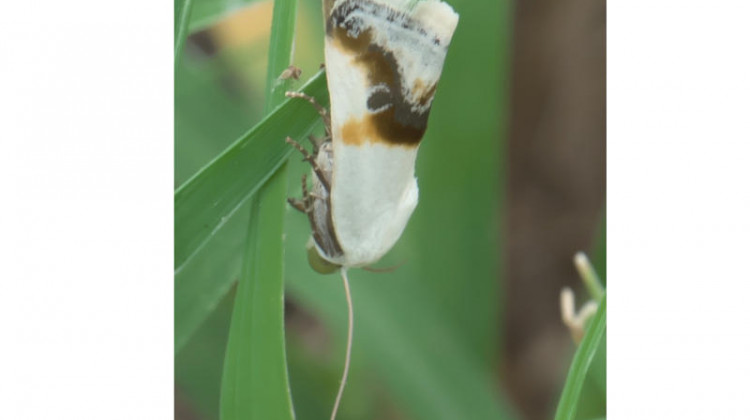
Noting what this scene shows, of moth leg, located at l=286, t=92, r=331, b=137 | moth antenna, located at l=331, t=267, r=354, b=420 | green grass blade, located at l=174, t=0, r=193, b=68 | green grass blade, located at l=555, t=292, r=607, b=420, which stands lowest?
green grass blade, located at l=555, t=292, r=607, b=420

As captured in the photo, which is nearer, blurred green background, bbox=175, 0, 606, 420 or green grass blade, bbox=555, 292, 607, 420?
green grass blade, bbox=555, 292, 607, 420

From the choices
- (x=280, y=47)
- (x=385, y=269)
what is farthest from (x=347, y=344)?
(x=280, y=47)

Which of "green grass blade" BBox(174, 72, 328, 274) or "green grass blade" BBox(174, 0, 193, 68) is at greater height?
"green grass blade" BBox(174, 0, 193, 68)

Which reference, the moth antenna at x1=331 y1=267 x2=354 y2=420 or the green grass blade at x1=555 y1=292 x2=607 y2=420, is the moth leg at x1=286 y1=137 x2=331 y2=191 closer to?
the moth antenna at x1=331 y1=267 x2=354 y2=420

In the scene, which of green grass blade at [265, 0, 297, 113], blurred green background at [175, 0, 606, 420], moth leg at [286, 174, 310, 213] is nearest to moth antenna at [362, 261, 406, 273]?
blurred green background at [175, 0, 606, 420]

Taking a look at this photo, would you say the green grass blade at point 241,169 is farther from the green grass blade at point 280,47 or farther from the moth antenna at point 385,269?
the moth antenna at point 385,269

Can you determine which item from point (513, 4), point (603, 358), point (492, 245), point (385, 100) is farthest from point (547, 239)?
point (385, 100)

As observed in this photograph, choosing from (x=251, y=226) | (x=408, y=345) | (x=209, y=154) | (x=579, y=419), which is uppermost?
(x=209, y=154)

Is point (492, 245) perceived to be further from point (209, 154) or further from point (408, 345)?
point (209, 154)
